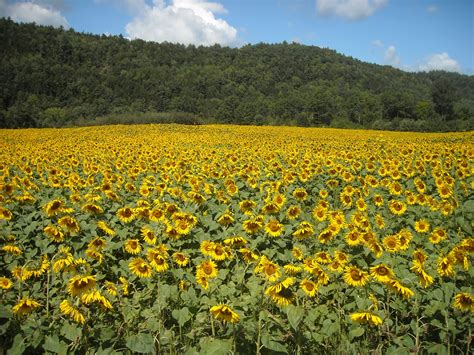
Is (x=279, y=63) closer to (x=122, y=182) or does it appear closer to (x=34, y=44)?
(x=34, y=44)

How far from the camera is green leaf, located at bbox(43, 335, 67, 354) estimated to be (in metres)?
2.59

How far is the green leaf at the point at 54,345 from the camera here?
102 inches

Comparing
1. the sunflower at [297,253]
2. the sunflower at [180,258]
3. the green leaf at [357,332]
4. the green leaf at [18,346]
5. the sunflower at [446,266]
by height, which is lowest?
the green leaf at [18,346]

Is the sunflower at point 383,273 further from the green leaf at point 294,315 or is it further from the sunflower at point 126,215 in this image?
the sunflower at point 126,215

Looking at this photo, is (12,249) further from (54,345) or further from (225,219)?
(225,219)

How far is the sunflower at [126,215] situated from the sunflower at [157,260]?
1.60m

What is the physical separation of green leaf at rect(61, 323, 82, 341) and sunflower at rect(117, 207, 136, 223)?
2489 mm

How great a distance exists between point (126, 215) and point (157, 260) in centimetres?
178

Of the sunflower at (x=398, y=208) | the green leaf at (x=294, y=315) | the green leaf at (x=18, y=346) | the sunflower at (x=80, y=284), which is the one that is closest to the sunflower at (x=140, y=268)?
A: the sunflower at (x=80, y=284)

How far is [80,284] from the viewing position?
2.70m

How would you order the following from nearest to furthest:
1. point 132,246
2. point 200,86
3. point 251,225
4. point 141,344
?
point 141,344 → point 132,246 → point 251,225 → point 200,86

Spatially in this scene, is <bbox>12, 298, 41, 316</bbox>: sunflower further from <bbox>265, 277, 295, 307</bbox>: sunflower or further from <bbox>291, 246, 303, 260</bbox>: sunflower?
<bbox>291, 246, 303, 260</bbox>: sunflower

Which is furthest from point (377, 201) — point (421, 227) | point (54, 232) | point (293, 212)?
point (54, 232)

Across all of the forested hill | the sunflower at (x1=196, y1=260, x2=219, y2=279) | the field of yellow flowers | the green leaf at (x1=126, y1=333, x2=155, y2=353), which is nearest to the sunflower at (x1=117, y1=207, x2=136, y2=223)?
Result: the field of yellow flowers
